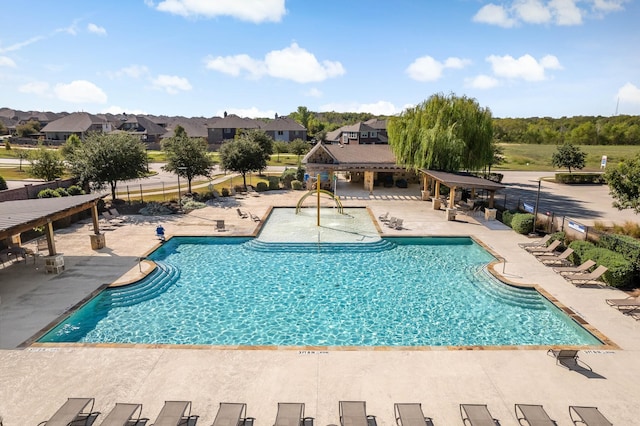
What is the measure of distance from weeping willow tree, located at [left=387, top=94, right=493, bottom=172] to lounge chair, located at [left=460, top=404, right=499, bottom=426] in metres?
26.0

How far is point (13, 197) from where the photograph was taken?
25375 millimetres

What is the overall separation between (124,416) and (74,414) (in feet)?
3.75

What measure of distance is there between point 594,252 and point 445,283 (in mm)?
6953

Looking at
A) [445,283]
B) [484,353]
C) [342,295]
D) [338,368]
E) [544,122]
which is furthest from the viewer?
[544,122]

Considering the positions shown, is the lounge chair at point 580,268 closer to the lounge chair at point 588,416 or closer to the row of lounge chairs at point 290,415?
the lounge chair at point 588,416

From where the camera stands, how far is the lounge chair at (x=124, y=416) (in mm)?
8305

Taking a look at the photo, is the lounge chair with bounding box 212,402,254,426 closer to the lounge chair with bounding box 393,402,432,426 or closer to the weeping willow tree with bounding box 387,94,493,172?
the lounge chair with bounding box 393,402,432,426

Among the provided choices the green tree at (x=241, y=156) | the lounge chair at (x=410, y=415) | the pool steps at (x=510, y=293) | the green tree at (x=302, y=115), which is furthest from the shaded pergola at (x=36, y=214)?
the green tree at (x=302, y=115)

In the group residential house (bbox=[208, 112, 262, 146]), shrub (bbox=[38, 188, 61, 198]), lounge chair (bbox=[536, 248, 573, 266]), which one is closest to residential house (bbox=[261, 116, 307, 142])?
residential house (bbox=[208, 112, 262, 146])

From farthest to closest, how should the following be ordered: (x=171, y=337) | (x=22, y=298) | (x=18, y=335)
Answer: (x=22, y=298), (x=171, y=337), (x=18, y=335)

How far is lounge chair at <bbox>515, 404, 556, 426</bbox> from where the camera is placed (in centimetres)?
841

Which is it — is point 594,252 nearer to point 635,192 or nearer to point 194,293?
point 635,192

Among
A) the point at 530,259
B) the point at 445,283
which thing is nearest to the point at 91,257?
the point at 445,283

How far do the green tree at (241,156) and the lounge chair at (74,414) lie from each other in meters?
30.7
